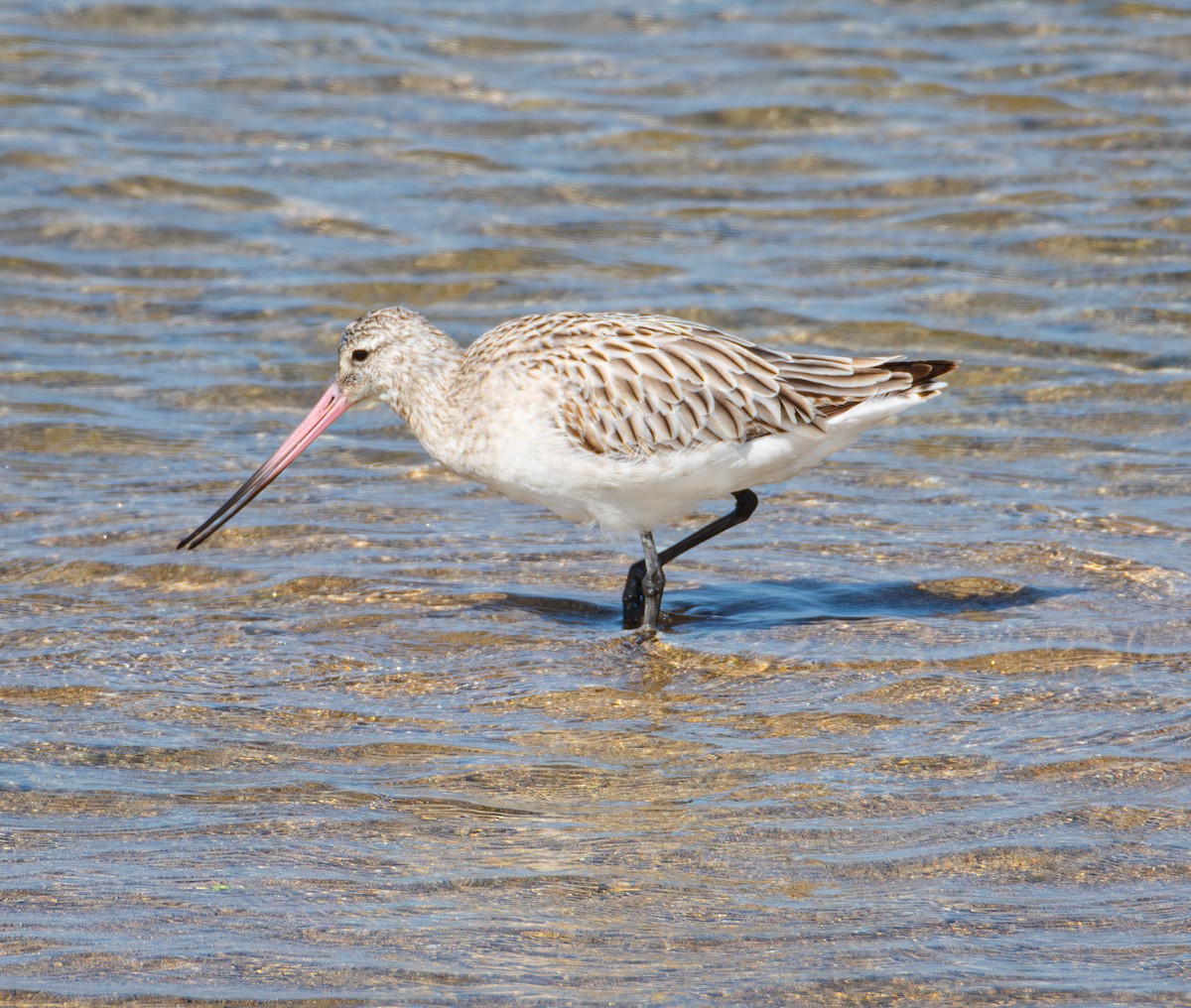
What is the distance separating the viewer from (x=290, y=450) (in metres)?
8.71

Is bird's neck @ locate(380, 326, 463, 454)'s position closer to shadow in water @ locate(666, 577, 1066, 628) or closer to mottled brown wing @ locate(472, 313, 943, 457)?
mottled brown wing @ locate(472, 313, 943, 457)

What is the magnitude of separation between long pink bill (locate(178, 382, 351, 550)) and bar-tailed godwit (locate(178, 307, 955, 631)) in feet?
0.81

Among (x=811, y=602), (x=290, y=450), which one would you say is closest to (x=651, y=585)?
(x=811, y=602)

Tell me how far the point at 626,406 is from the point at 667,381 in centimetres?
25

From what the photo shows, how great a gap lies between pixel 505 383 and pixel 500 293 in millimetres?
4473

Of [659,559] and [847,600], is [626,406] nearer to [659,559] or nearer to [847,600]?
[659,559]

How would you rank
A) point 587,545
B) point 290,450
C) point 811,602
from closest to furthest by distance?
1. point 811,602
2. point 290,450
3. point 587,545

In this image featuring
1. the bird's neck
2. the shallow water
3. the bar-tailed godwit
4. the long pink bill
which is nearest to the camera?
the shallow water

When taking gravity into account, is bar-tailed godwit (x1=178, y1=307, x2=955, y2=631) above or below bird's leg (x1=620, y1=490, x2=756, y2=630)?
above

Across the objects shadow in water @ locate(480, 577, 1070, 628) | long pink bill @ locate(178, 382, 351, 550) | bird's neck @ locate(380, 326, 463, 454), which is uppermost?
bird's neck @ locate(380, 326, 463, 454)

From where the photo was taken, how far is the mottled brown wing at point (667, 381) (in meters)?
7.93

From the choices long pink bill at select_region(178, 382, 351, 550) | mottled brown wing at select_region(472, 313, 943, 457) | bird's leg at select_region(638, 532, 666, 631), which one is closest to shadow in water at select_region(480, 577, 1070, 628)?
bird's leg at select_region(638, 532, 666, 631)

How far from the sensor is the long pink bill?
28.5 ft

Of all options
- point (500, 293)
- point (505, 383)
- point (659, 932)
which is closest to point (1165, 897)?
point (659, 932)
